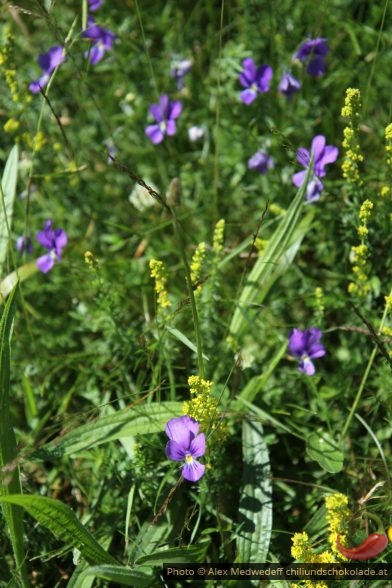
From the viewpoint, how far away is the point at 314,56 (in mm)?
3316

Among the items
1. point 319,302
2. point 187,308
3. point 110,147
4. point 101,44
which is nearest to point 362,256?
point 319,302

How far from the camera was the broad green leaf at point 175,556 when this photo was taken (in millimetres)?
2244

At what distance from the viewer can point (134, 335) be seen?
301 centimetres

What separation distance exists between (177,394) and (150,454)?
1.59 feet

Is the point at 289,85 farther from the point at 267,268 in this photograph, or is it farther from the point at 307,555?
the point at 307,555

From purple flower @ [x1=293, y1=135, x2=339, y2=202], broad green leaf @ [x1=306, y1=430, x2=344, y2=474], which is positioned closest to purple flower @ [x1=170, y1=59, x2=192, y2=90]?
purple flower @ [x1=293, y1=135, x2=339, y2=202]

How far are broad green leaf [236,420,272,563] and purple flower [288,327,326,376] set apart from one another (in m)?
0.28

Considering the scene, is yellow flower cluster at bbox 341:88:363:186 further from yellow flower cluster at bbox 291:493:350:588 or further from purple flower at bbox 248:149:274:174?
yellow flower cluster at bbox 291:493:350:588

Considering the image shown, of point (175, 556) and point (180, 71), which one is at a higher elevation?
point (180, 71)

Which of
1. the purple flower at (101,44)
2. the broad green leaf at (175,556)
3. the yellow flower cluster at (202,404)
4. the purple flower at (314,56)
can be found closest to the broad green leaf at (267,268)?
the yellow flower cluster at (202,404)

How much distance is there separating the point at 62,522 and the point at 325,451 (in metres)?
0.97

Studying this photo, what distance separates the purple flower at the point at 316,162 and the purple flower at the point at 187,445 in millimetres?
1154

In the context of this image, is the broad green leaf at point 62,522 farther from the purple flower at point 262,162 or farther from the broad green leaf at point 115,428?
the purple flower at point 262,162

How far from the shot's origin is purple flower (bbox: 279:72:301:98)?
3299 mm
